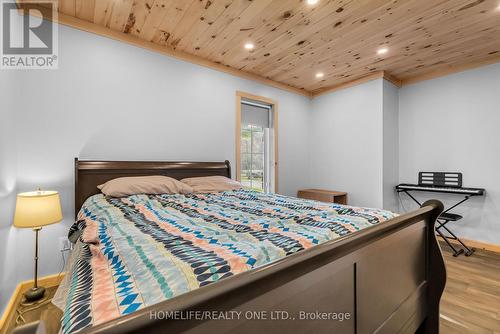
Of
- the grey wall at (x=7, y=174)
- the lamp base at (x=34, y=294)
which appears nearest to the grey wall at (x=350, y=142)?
the lamp base at (x=34, y=294)

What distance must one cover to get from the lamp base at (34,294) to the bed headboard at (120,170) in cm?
69

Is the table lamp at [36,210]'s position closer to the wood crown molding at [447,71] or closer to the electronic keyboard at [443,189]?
the electronic keyboard at [443,189]

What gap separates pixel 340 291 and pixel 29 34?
10.9 ft

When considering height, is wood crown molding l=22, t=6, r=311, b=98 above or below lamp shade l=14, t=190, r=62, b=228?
above

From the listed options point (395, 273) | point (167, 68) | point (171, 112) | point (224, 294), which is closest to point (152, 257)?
point (224, 294)

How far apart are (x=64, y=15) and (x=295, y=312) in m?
3.22

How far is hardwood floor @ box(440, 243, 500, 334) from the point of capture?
5.69ft

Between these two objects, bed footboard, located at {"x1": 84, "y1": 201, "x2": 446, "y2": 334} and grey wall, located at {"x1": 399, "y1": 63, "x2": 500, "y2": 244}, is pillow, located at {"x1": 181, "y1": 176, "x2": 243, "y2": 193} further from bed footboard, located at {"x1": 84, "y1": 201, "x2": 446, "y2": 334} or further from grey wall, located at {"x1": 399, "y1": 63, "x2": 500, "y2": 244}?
grey wall, located at {"x1": 399, "y1": 63, "x2": 500, "y2": 244}

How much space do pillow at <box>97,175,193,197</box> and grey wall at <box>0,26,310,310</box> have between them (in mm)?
445

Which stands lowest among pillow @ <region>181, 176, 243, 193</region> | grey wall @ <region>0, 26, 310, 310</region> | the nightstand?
the nightstand

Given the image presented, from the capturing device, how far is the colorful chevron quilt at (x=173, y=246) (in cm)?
65

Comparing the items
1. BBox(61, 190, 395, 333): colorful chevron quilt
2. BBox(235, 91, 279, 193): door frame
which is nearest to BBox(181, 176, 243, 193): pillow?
BBox(235, 91, 279, 193): door frame

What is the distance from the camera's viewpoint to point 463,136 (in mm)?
3396

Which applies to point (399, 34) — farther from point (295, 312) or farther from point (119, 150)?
point (119, 150)
